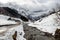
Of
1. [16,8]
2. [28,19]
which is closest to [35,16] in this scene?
[28,19]

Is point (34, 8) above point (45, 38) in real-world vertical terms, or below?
above

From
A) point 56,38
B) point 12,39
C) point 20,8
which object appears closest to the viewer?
point 56,38

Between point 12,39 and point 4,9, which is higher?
point 4,9

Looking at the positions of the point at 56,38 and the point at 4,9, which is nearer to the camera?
the point at 56,38

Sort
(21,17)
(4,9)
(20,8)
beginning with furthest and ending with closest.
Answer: (20,8)
(21,17)
(4,9)

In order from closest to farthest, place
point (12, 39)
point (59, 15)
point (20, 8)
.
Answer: point (12, 39) < point (59, 15) < point (20, 8)

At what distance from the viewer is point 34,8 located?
21016 mm

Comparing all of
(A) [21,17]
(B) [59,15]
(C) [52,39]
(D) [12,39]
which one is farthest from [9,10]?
(C) [52,39]

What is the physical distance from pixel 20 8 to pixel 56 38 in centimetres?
1506

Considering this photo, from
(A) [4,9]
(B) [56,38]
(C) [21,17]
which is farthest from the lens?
(C) [21,17]

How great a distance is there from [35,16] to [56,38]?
11638 millimetres

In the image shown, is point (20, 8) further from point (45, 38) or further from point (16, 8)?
point (45, 38)

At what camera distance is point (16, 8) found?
67.1 ft

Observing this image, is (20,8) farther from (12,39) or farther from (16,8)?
(12,39)
